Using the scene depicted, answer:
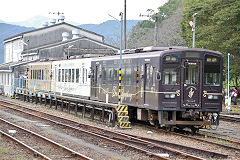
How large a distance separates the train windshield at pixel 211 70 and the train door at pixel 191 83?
0.25 meters

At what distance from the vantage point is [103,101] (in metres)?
20.2

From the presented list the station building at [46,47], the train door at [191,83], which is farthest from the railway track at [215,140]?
the station building at [46,47]

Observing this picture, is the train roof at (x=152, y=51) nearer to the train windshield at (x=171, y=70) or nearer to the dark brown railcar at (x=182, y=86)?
the dark brown railcar at (x=182, y=86)

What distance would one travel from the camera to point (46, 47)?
47.0 metres

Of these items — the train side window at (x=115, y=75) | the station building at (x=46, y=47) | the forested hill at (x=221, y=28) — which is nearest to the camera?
the train side window at (x=115, y=75)

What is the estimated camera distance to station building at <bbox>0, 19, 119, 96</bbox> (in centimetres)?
4449

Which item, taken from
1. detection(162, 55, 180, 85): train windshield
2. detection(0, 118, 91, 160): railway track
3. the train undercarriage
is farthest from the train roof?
detection(0, 118, 91, 160): railway track

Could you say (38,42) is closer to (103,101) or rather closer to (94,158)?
(103,101)

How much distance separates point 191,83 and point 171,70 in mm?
877

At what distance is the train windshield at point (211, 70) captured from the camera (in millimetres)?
15266

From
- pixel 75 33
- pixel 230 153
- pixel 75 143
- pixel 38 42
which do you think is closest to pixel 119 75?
pixel 75 143

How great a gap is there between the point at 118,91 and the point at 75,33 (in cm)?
3477

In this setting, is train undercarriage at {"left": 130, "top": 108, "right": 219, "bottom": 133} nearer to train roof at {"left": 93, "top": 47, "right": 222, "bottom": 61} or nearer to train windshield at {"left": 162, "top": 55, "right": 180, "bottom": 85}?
train windshield at {"left": 162, "top": 55, "right": 180, "bottom": 85}

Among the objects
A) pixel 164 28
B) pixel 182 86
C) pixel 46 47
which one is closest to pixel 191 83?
pixel 182 86
